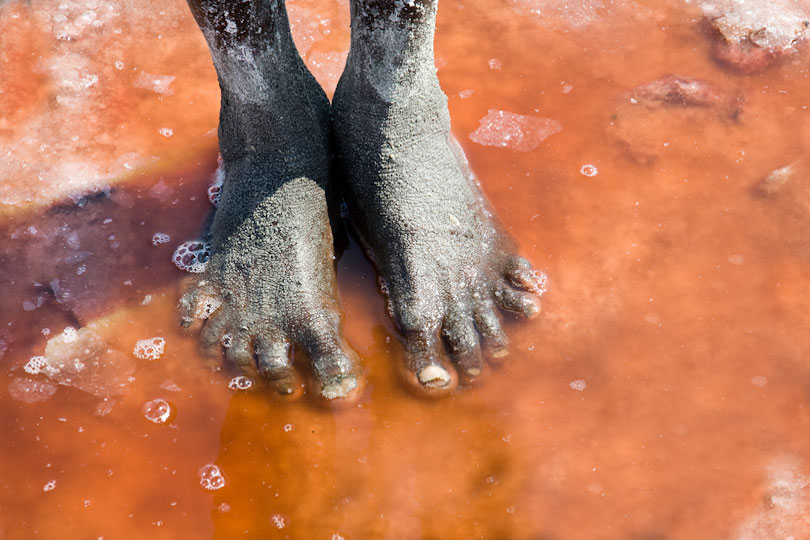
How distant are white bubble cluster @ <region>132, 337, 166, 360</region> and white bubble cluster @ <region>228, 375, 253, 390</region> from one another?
7.6 inches

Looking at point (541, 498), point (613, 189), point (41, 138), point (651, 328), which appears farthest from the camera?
point (41, 138)

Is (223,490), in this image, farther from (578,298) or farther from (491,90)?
(491,90)

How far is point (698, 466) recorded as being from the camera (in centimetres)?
142

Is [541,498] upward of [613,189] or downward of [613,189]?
downward

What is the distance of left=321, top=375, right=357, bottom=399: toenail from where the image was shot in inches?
60.4

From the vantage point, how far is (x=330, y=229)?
1.75 m

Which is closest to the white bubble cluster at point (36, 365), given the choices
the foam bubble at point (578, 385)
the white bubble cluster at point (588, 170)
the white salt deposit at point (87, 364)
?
the white salt deposit at point (87, 364)

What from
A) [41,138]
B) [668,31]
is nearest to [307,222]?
[41,138]

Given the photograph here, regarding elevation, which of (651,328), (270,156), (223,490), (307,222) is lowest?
(223,490)

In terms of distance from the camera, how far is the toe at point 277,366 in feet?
5.12

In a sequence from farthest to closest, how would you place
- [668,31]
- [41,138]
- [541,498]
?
[668,31] < [41,138] < [541,498]

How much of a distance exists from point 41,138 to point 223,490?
4.05 ft

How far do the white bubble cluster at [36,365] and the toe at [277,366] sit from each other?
1.64 ft

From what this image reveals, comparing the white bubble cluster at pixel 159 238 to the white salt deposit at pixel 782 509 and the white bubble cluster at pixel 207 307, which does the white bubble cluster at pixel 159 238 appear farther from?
the white salt deposit at pixel 782 509
